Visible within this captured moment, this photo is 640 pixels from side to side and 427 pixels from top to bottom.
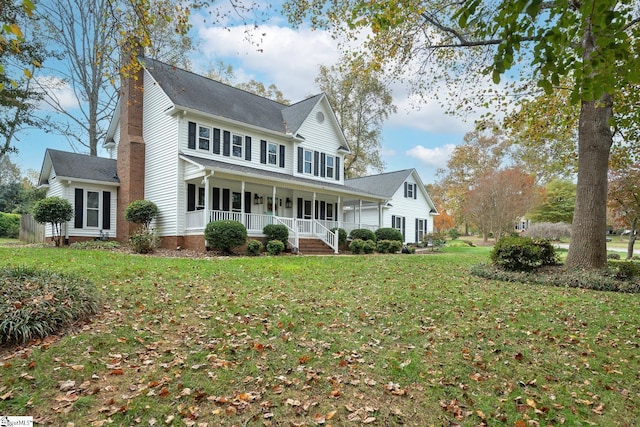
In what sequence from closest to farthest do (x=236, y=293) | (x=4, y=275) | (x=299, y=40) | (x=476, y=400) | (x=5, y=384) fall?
(x=5, y=384) → (x=476, y=400) → (x=4, y=275) → (x=236, y=293) → (x=299, y=40)

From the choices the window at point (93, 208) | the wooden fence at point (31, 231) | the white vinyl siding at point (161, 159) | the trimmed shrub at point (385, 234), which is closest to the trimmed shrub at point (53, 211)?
the window at point (93, 208)

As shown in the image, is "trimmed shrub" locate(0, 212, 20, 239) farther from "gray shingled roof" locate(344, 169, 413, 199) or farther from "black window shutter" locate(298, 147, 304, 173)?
"gray shingled roof" locate(344, 169, 413, 199)

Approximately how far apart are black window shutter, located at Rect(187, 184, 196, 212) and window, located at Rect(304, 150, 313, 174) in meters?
7.22

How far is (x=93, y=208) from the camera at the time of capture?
1859 centimetres

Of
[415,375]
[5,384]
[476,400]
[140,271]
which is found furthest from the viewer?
[140,271]

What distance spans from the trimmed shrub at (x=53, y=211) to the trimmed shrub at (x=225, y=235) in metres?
7.23

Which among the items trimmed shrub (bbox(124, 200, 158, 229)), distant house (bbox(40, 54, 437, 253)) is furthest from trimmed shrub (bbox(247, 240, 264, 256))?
trimmed shrub (bbox(124, 200, 158, 229))

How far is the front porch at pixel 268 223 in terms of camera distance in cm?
1619

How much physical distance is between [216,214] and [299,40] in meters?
8.62

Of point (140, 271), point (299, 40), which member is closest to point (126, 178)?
point (140, 271)

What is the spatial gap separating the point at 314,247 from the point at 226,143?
22.9 feet

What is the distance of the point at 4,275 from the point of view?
584 centimetres

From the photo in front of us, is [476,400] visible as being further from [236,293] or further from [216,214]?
[216,214]

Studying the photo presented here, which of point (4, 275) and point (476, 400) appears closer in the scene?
point (476, 400)
